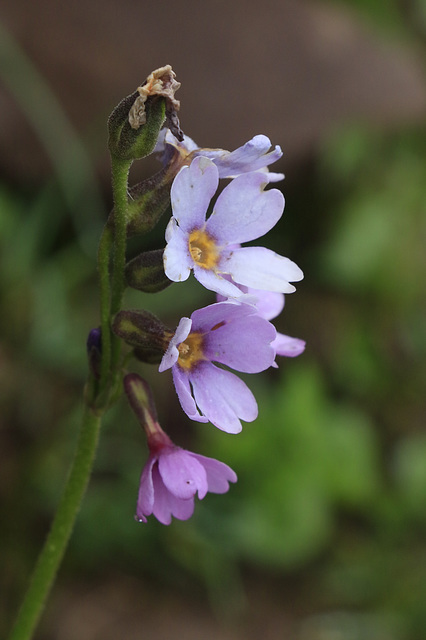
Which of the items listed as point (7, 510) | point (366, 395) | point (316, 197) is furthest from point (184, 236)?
point (316, 197)

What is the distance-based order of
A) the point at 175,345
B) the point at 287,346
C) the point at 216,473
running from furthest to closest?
the point at 287,346
the point at 216,473
the point at 175,345

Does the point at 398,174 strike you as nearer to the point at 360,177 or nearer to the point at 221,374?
the point at 360,177

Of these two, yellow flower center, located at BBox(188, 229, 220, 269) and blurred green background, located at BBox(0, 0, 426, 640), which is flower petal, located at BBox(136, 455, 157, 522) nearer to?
yellow flower center, located at BBox(188, 229, 220, 269)

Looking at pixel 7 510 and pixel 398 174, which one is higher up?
pixel 398 174

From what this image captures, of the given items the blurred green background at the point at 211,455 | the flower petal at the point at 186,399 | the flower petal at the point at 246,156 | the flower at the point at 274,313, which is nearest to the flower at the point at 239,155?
the flower petal at the point at 246,156

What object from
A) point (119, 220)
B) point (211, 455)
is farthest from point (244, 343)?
point (211, 455)

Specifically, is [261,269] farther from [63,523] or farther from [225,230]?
[63,523]
